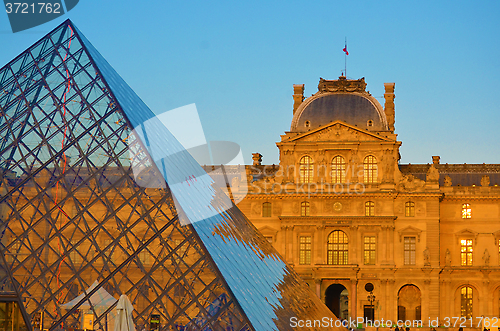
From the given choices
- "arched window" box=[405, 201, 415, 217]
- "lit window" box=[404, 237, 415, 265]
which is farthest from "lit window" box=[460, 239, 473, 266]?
"arched window" box=[405, 201, 415, 217]

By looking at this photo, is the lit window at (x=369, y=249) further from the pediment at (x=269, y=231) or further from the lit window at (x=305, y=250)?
the pediment at (x=269, y=231)

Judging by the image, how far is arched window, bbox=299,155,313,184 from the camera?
209 feet

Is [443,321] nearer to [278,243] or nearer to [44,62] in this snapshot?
[278,243]

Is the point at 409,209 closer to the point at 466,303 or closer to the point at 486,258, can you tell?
the point at 486,258

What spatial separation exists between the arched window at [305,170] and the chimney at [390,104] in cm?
879

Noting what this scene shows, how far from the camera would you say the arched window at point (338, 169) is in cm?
6309

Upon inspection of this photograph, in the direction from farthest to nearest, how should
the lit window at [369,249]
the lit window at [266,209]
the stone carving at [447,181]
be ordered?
1. the stone carving at [447,181]
2. the lit window at [266,209]
3. the lit window at [369,249]

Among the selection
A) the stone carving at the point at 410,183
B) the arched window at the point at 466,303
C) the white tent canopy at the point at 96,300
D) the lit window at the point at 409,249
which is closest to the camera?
the white tent canopy at the point at 96,300

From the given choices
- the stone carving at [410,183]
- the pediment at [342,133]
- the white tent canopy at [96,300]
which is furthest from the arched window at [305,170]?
the white tent canopy at [96,300]

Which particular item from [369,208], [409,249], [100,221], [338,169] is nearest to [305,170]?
[338,169]

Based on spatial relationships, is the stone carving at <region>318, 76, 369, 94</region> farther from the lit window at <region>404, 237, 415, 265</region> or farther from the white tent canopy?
the white tent canopy

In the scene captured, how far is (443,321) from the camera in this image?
205ft

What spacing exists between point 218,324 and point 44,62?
12102 mm

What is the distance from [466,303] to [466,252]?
4351mm
